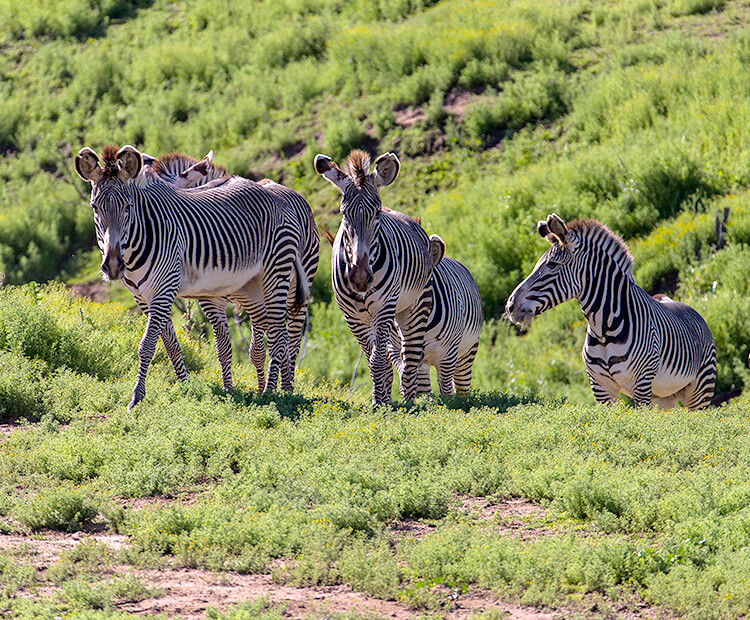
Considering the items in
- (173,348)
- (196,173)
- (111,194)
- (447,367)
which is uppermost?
(111,194)

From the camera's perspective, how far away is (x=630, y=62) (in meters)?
22.0

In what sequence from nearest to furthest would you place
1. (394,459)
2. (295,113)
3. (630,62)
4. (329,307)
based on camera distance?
(394,459) → (329,307) → (630,62) → (295,113)

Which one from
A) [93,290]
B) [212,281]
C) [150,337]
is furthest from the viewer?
[93,290]

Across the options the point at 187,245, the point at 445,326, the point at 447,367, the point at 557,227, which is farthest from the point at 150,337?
the point at 557,227

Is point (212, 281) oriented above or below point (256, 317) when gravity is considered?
above

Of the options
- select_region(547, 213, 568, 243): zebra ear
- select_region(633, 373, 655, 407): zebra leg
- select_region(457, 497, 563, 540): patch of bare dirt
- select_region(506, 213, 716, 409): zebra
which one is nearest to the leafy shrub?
select_region(457, 497, 563, 540): patch of bare dirt

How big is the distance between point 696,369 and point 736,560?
701 cm

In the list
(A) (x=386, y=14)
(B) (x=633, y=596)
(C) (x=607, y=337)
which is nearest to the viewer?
(B) (x=633, y=596)

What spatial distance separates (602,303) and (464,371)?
2705 millimetres

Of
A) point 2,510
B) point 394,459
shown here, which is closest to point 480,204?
point 394,459

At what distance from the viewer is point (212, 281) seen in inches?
380

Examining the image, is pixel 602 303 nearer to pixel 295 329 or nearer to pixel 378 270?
pixel 378 270

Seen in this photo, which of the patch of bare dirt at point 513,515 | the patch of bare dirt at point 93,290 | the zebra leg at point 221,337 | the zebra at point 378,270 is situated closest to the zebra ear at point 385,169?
the zebra at point 378,270

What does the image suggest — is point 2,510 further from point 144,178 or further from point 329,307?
point 329,307
